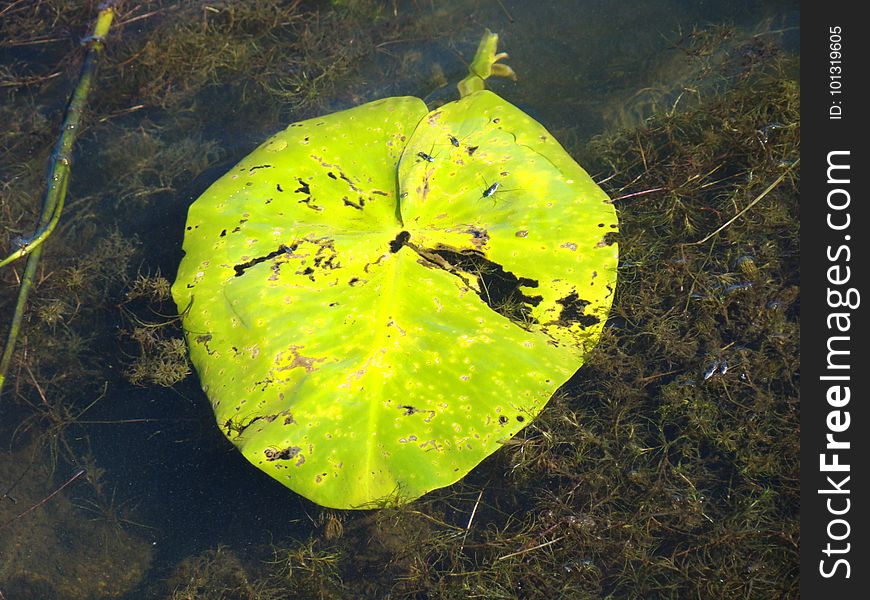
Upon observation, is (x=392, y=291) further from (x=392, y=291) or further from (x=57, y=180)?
(x=57, y=180)

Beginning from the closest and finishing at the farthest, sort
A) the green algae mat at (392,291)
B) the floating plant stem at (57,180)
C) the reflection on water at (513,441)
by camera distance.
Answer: the green algae mat at (392,291) < the reflection on water at (513,441) < the floating plant stem at (57,180)

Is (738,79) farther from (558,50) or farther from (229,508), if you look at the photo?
(229,508)

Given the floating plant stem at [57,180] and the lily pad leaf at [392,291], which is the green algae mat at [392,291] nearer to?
the lily pad leaf at [392,291]

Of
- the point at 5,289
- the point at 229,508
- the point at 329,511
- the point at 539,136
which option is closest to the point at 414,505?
the point at 329,511

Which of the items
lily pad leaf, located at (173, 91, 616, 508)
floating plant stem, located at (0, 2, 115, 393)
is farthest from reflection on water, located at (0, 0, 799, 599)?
lily pad leaf, located at (173, 91, 616, 508)

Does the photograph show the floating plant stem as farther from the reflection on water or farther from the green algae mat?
the green algae mat

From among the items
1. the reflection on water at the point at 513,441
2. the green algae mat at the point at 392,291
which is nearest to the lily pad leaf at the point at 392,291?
the green algae mat at the point at 392,291

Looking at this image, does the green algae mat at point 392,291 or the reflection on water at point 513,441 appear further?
the reflection on water at point 513,441
